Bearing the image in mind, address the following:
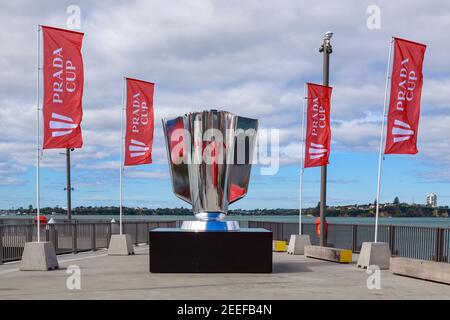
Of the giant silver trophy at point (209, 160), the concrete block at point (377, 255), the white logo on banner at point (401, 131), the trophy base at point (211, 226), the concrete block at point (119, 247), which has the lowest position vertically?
the concrete block at point (119, 247)

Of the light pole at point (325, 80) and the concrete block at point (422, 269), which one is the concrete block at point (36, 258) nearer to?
the concrete block at point (422, 269)

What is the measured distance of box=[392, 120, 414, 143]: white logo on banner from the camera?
54.2ft

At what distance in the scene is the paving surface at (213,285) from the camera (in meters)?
11.3

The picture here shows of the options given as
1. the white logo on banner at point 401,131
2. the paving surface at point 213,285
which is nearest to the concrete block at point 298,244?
the paving surface at point 213,285

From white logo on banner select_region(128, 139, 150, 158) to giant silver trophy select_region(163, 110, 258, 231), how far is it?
19.7ft

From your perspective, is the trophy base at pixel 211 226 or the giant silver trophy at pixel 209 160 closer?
the trophy base at pixel 211 226

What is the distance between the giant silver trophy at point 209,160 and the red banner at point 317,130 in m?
5.79

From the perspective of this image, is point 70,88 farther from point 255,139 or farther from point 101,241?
point 101,241

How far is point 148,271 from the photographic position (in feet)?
51.5

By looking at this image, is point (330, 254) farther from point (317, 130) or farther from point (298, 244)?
point (317, 130)

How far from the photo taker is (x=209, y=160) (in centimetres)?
1555

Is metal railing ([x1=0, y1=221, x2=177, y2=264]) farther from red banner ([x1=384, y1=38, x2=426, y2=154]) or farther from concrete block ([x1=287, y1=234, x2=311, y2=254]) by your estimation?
red banner ([x1=384, y1=38, x2=426, y2=154])

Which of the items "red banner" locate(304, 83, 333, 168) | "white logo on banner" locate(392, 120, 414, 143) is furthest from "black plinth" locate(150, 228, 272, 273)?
"red banner" locate(304, 83, 333, 168)
